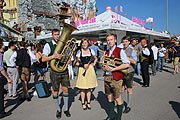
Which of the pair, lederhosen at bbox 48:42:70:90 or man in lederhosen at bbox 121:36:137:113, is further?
man in lederhosen at bbox 121:36:137:113

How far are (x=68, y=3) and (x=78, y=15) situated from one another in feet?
10.2

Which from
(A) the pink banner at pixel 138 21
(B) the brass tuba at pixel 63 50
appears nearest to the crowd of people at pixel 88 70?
(B) the brass tuba at pixel 63 50

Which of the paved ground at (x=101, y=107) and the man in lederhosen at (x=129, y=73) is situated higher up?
the man in lederhosen at (x=129, y=73)

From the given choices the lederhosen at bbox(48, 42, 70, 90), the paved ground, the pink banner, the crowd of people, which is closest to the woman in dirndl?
the crowd of people

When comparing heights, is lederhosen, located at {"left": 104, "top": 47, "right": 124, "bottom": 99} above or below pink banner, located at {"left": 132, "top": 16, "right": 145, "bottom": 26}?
below

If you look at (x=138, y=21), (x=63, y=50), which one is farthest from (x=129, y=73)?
(x=138, y=21)

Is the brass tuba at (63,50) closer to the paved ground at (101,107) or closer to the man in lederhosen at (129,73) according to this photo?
the paved ground at (101,107)

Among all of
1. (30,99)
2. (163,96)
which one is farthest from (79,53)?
(163,96)

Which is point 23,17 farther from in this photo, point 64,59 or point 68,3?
point 64,59

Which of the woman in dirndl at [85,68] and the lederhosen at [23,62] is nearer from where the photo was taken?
the woman in dirndl at [85,68]

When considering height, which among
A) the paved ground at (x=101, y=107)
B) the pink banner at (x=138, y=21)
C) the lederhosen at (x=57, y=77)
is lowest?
the paved ground at (x=101, y=107)

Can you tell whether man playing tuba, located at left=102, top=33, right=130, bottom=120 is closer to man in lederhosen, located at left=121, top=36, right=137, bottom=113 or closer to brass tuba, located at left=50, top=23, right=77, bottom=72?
brass tuba, located at left=50, top=23, right=77, bottom=72

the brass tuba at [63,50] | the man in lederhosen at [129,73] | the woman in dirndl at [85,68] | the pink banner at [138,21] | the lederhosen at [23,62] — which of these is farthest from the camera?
the pink banner at [138,21]

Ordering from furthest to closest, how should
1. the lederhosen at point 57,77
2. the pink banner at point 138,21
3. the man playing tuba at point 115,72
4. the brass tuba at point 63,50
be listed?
the pink banner at point 138,21 < the lederhosen at point 57,77 < the brass tuba at point 63,50 < the man playing tuba at point 115,72
